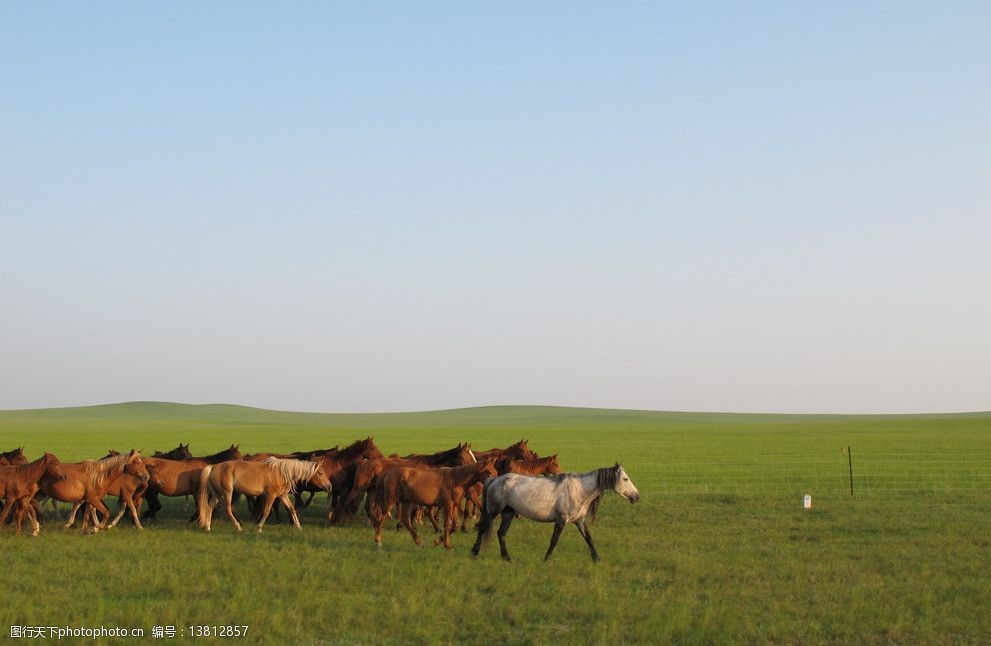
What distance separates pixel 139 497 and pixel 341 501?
4.03 m

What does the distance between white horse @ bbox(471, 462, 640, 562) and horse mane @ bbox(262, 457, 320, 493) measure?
16.3ft

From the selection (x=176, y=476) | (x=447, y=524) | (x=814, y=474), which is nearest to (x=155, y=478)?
(x=176, y=476)

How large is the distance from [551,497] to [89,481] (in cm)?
872

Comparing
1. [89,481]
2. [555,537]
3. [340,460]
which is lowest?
[555,537]

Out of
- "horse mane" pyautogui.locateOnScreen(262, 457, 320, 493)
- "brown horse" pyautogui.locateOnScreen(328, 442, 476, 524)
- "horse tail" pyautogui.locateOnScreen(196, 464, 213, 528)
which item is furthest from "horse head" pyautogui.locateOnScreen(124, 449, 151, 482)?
"brown horse" pyautogui.locateOnScreen(328, 442, 476, 524)

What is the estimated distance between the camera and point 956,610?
34.7ft

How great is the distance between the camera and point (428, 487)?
15.2 metres

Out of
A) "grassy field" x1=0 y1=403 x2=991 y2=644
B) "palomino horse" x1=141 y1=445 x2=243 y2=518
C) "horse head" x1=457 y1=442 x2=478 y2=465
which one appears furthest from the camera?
"horse head" x1=457 y1=442 x2=478 y2=465

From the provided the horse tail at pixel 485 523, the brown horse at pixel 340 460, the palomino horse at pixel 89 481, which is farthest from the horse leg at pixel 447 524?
the palomino horse at pixel 89 481

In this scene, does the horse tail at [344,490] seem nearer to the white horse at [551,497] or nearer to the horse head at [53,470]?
the white horse at [551,497]

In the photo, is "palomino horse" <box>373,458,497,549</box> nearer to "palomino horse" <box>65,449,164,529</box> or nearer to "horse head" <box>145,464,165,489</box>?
"palomino horse" <box>65,449,164,529</box>

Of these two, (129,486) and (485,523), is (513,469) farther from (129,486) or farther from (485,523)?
(129,486)

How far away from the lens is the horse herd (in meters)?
13.8

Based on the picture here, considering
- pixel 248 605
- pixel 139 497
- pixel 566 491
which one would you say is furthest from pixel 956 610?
pixel 139 497
